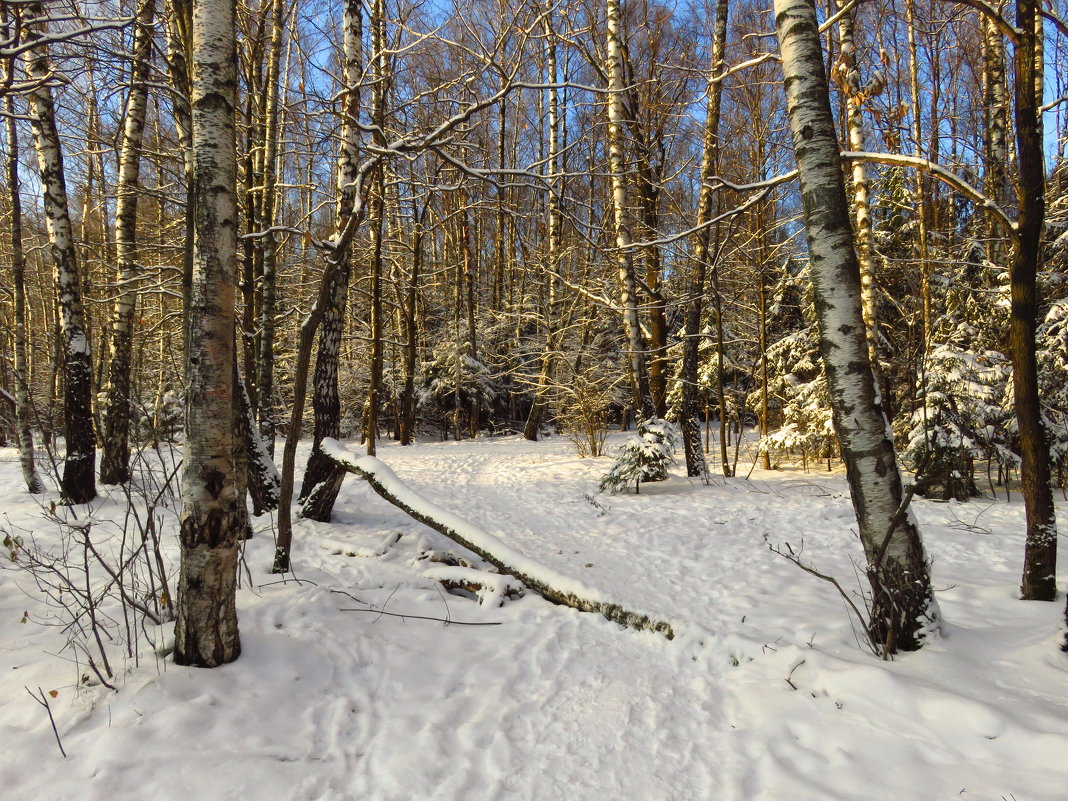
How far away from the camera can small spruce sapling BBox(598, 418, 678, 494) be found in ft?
28.2

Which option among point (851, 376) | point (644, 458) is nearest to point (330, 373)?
point (644, 458)

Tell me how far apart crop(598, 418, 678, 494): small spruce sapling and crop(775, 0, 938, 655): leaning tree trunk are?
550cm

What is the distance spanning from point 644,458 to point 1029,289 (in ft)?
18.6

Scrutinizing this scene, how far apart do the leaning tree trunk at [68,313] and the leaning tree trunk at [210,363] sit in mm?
5257

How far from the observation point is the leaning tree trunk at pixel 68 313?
6.30 metres

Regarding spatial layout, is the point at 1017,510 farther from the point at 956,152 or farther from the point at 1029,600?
the point at 956,152

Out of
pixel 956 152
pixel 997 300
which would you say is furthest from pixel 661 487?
pixel 956 152

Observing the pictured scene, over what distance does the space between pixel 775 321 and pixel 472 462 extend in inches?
376

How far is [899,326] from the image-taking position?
12.0 m

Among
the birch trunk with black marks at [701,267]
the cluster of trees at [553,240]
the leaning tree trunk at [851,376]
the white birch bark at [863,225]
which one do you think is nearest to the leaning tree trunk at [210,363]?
the cluster of trees at [553,240]

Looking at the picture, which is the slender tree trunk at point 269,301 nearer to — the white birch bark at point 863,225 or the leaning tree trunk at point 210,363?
the leaning tree trunk at point 210,363

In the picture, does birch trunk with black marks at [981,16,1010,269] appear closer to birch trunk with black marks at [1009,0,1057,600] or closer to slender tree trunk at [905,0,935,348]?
slender tree trunk at [905,0,935,348]

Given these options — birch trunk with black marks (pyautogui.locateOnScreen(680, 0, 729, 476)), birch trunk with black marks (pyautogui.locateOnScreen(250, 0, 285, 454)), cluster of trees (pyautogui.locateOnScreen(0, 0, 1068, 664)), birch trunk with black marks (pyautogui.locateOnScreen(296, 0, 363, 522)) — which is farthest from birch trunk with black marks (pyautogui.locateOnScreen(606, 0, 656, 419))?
birch trunk with black marks (pyautogui.locateOnScreen(250, 0, 285, 454))

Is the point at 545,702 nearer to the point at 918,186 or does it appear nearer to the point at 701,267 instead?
the point at 701,267
